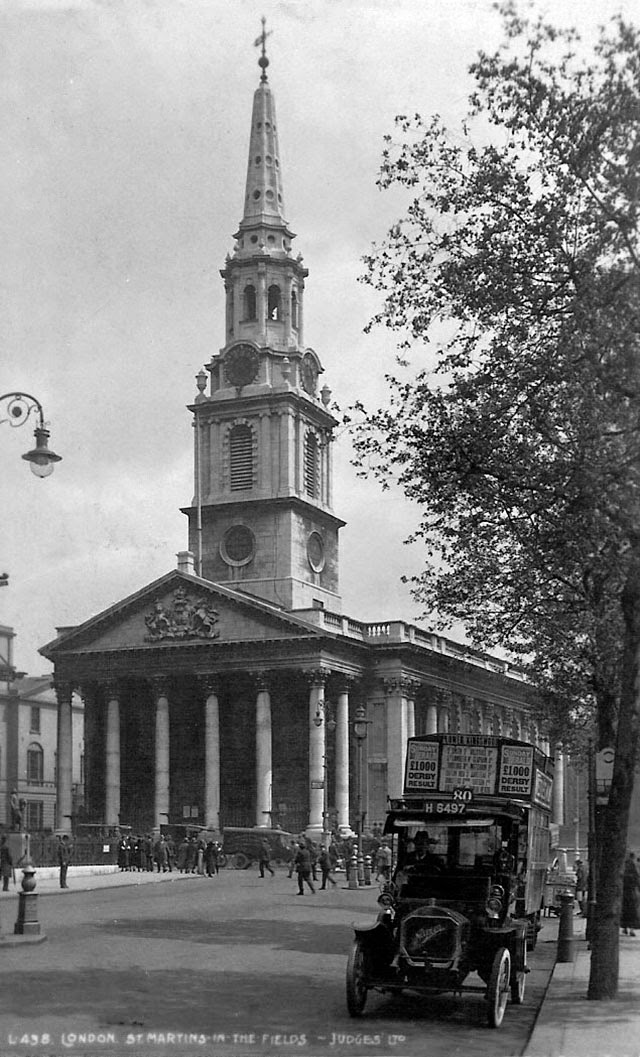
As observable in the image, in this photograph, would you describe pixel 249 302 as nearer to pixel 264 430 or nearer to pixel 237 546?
pixel 264 430

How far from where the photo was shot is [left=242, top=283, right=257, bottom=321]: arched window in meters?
78.2

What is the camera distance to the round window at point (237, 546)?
7562 cm

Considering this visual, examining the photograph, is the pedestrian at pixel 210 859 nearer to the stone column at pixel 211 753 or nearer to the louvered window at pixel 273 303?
the stone column at pixel 211 753

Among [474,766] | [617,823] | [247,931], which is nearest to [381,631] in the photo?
[247,931]

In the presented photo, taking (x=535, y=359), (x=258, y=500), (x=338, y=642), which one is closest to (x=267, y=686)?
(x=338, y=642)

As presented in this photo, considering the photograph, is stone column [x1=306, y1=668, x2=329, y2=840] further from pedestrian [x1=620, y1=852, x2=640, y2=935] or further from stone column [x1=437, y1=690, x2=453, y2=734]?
pedestrian [x1=620, y1=852, x2=640, y2=935]

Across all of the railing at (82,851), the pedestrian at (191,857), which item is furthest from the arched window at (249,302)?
the pedestrian at (191,857)

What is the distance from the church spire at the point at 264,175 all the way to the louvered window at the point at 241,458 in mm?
11524

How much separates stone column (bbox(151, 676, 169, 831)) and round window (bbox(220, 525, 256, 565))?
328 inches

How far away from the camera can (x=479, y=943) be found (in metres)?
15.7

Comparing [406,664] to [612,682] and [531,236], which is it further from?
[531,236]

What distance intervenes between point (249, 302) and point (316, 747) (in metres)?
26.1

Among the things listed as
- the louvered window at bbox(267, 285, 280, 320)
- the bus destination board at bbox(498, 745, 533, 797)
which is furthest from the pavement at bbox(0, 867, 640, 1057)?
the louvered window at bbox(267, 285, 280, 320)

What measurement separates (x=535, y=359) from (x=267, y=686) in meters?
52.1
